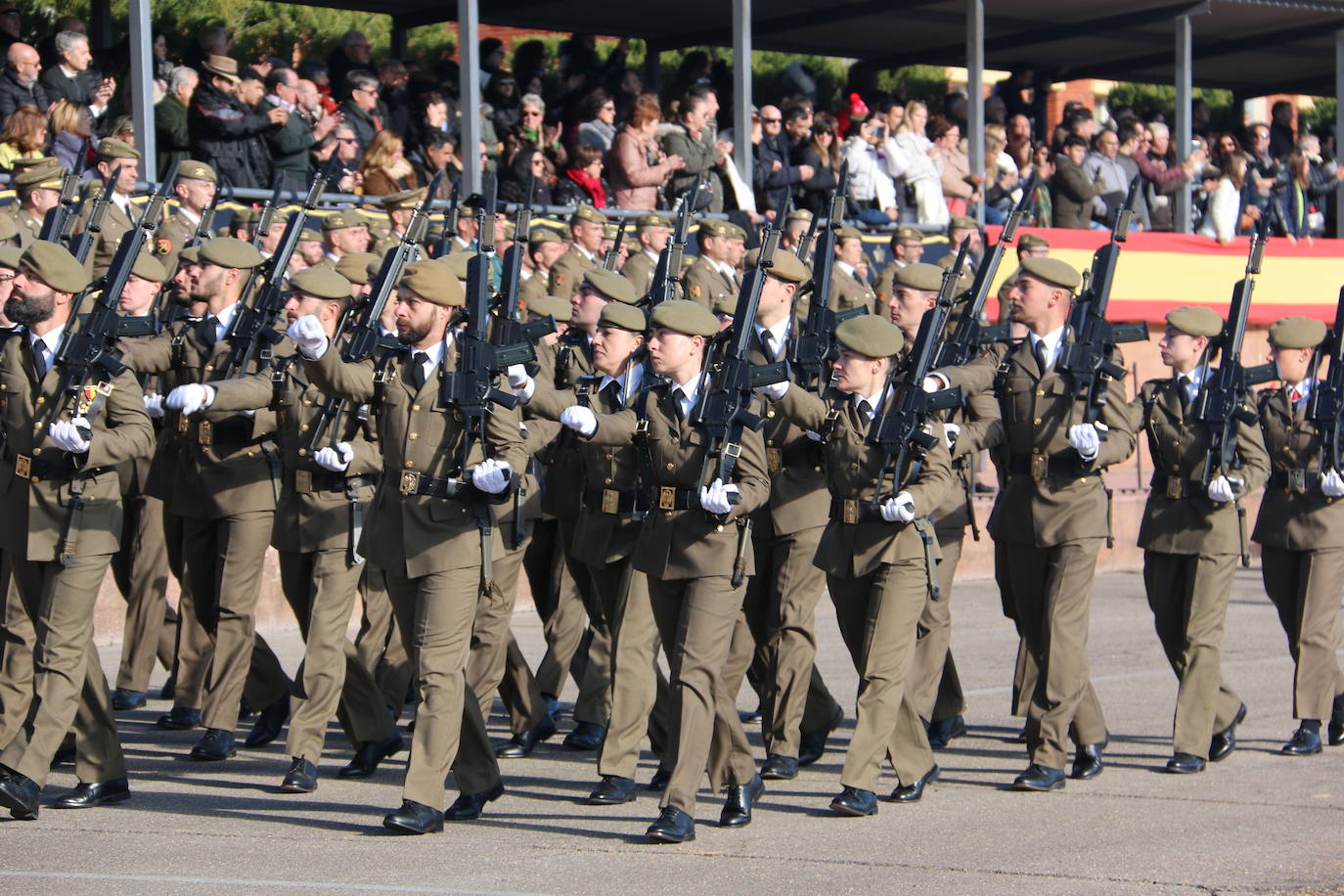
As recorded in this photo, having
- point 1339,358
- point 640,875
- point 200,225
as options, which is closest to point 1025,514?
point 1339,358

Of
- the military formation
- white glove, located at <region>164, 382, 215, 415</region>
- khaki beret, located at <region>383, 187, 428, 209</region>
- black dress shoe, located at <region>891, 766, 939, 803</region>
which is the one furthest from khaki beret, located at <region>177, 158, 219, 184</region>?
black dress shoe, located at <region>891, 766, 939, 803</region>

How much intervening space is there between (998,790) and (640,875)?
6.77 ft

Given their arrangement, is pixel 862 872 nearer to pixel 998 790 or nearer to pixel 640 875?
pixel 640 875

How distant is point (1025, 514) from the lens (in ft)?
26.9

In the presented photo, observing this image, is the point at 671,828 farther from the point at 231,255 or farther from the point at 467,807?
the point at 231,255

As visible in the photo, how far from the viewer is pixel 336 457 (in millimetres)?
7715

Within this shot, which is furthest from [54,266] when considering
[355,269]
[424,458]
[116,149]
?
[116,149]

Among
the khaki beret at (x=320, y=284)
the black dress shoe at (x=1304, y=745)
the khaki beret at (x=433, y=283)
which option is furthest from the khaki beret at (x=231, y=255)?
the black dress shoe at (x=1304, y=745)

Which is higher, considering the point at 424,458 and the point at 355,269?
the point at 355,269

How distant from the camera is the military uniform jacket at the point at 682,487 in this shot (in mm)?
7051

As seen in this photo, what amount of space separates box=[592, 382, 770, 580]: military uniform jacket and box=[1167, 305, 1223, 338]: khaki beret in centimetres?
237

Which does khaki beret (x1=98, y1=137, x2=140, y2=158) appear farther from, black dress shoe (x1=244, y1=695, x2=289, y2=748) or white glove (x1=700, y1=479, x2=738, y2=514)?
white glove (x1=700, y1=479, x2=738, y2=514)

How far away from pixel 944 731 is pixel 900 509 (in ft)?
6.34

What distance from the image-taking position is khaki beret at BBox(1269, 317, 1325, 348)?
9094 mm
